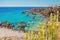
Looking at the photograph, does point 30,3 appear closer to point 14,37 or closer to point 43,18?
point 43,18

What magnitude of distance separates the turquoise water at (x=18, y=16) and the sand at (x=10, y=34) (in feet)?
0.42

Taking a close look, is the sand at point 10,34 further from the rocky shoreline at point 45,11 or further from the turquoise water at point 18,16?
the rocky shoreline at point 45,11

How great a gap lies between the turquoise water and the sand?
13 centimetres

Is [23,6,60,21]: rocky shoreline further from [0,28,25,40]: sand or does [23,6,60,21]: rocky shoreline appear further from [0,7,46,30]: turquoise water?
[0,28,25,40]: sand

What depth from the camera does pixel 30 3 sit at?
2504 millimetres

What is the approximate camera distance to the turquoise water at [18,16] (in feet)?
7.82

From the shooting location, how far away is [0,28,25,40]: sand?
92.0 inches

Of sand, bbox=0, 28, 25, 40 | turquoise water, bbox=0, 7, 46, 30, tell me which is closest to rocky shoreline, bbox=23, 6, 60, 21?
turquoise water, bbox=0, 7, 46, 30

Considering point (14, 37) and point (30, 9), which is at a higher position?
point (30, 9)

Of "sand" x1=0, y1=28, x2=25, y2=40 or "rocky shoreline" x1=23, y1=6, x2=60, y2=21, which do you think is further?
"rocky shoreline" x1=23, y1=6, x2=60, y2=21

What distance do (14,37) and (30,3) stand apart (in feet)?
1.68

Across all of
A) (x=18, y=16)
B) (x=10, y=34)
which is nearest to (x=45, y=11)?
(x=18, y=16)

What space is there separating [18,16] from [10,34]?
26cm

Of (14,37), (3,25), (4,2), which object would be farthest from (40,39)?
(4,2)
